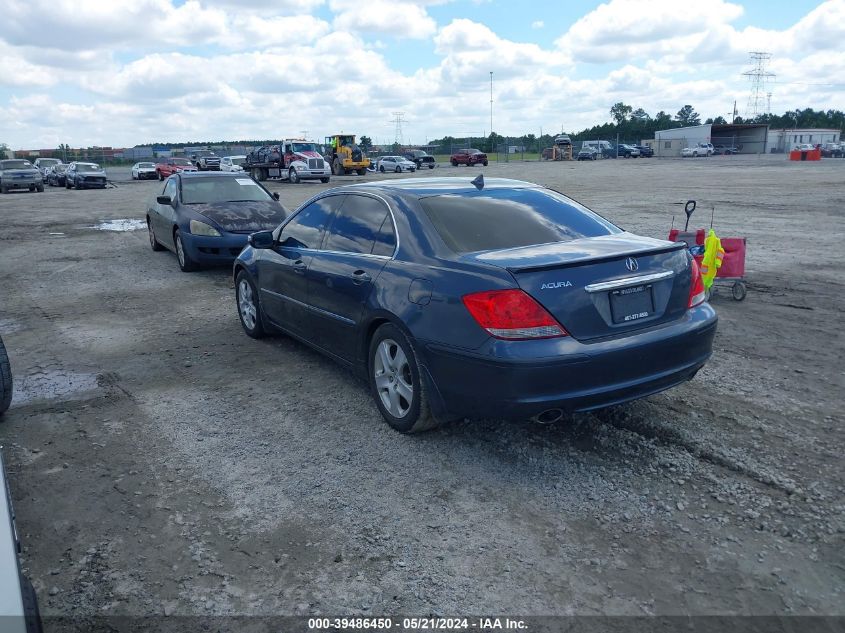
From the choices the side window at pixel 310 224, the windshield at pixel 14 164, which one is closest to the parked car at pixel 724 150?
the windshield at pixel 14 164

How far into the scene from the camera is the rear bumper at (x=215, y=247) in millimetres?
10477

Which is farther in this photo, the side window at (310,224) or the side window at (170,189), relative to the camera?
the side window at (170,189)

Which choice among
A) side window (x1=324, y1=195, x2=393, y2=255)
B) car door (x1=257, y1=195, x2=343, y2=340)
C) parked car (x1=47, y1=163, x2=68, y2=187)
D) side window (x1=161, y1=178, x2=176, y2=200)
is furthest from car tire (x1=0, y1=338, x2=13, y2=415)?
parked car (x1=47, y1=163, x2=68, y2=187)

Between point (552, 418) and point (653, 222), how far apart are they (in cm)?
1193

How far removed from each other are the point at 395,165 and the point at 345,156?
270 inches

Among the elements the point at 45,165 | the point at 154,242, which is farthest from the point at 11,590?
the point at 45,165

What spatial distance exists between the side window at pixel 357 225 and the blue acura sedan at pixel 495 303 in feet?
0.04

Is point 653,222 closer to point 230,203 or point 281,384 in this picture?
point 230,203

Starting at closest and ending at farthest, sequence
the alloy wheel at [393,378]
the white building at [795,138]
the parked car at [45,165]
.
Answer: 1. the alloy wheel at [393,378]
2. the parked car at [45,165]
3. the white building at [795,138]

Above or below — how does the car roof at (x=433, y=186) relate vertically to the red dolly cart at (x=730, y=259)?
above

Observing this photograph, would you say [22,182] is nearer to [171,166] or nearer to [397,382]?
[171,166]

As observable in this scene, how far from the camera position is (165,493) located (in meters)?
3.89

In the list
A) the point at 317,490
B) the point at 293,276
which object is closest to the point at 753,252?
the point at 293,276

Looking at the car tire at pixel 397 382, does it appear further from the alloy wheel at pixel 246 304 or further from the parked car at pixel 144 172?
the parked car at pixel 144 172
